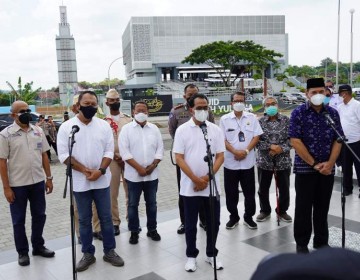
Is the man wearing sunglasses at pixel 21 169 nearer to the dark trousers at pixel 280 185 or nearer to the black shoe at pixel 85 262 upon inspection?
the black shoe at pixel 85 262

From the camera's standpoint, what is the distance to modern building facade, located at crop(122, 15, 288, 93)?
220ft

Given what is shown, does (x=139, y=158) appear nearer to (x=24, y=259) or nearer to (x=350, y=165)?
(x=24, y=259)

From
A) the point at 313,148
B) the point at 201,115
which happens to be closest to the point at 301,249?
the point at 313,148

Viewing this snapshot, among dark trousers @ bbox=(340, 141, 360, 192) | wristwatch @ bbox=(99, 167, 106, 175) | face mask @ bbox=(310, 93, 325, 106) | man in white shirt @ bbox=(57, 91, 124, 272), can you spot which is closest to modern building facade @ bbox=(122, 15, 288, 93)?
dark trousers @ bbox=(340, 141, 360, 192)

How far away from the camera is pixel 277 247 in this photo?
4.36 m

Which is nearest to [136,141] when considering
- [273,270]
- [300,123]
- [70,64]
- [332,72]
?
[300,123]

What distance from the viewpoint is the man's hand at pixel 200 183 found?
3.78m

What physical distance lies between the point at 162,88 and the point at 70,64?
56.7 meters

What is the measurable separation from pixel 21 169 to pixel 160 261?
187 centimetres

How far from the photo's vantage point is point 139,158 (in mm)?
4508

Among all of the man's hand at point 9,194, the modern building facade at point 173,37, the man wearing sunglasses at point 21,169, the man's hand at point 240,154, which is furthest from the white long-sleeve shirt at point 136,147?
the modern building facade at point 173,37

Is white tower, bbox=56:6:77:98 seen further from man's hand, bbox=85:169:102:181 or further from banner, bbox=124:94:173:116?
man's hand, bbox=85:169:102:181

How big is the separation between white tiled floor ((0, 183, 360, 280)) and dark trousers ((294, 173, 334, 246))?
1.76 ft

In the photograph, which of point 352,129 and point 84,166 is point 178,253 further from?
point 352,129
